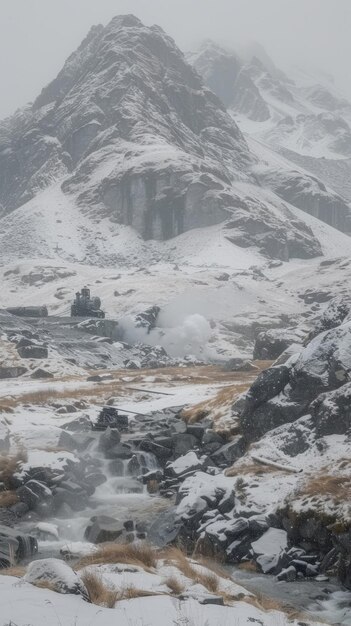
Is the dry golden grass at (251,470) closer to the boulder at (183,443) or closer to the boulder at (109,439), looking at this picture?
the boulder at (183,443)

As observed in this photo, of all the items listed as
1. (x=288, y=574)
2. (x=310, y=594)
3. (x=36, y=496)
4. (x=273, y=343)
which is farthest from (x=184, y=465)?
(x=273, y=343)

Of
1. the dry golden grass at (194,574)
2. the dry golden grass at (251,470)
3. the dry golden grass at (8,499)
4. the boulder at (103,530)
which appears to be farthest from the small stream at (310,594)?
the dry golden grass at (8,499)

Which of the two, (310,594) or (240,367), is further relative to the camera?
(240,367)

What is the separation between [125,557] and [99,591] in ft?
9.15

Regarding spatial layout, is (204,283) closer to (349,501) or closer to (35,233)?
(35,233)

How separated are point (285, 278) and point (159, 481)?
148035 millimetres

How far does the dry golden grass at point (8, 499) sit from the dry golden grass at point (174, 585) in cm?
1176

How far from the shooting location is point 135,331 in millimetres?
102375

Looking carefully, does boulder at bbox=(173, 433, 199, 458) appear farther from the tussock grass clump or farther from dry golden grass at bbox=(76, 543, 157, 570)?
the tussock grass clump

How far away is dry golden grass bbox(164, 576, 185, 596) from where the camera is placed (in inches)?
373

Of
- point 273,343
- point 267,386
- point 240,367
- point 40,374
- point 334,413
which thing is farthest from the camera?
point 273,343

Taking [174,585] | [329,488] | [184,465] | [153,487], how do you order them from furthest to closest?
[184,465] → [153,487] → [329,488] → [174,585]

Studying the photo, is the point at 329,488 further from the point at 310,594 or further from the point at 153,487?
the point at 153,487

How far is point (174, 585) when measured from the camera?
9.65m
